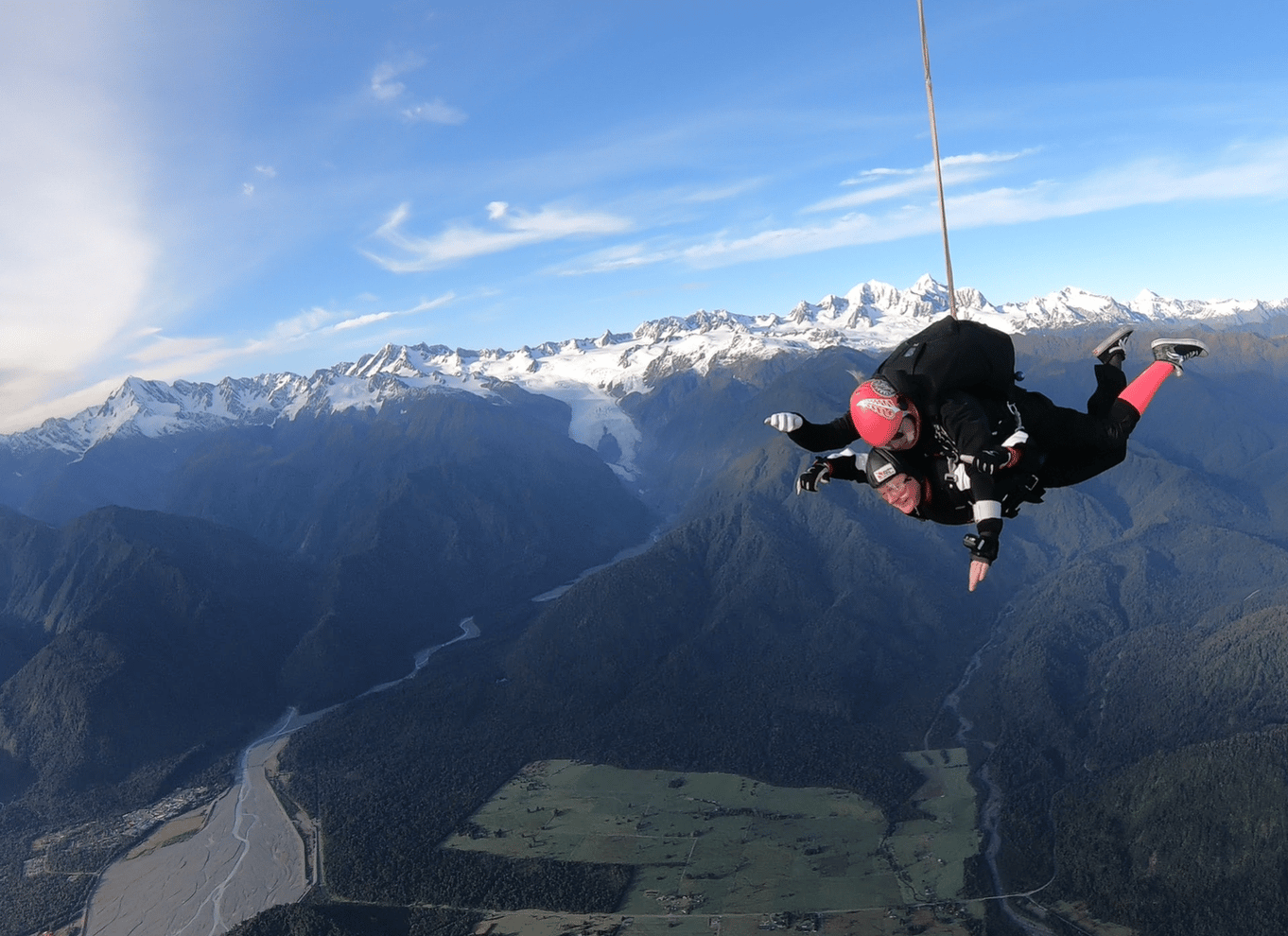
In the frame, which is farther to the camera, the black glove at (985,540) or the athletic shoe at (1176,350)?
the athletic shoe at (1176,350)

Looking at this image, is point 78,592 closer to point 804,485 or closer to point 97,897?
point 97,897

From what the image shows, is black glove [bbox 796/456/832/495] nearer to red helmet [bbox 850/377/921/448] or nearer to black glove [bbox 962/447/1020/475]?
red helmet [bbox 850/377/921/448]

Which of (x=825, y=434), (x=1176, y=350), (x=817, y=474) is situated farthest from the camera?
(x=817, y=474)

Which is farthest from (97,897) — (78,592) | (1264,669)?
(1264,669)

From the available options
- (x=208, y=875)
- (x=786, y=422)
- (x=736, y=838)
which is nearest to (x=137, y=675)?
(x=208, y=875)

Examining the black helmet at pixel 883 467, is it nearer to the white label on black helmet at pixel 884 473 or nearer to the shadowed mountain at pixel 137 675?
the white label on black helmet at pixel 884 473

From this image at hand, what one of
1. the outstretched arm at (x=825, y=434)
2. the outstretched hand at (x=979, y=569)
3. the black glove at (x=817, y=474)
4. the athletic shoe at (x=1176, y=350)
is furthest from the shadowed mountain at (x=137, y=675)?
the athletic shoe at (x=1176, y=350)

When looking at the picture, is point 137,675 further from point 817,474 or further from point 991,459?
point 991,459
